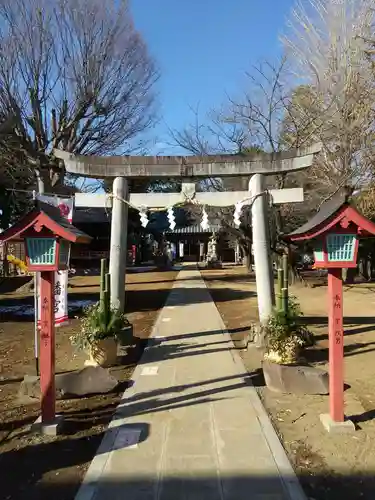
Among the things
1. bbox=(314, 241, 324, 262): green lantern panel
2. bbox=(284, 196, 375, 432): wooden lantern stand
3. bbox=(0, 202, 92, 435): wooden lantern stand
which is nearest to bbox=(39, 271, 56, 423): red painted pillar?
bbox=(0, 202, 92, 435): wooden lantern stand

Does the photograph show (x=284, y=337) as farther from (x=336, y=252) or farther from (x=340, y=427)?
(x=336, y=252)

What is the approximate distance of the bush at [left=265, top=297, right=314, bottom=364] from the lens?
711 centimetres

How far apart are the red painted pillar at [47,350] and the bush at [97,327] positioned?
8.16 feet

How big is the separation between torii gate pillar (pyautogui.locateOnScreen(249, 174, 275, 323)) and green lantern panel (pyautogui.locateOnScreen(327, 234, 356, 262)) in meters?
4.28

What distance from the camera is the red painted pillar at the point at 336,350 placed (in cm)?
507

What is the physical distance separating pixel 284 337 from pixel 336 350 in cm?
209

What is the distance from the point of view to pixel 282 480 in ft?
13.0

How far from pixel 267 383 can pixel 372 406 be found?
1.47m

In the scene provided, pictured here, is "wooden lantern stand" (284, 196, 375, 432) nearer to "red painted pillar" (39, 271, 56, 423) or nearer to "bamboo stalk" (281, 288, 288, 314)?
"bamboo stalk" (281, 288, 288, 314)

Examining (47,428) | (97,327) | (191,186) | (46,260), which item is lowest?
(47,428)

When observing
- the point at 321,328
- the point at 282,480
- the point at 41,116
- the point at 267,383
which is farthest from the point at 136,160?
the point at 41,116

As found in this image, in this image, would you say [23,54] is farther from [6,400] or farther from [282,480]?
[282,480]

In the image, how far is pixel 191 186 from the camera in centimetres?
950

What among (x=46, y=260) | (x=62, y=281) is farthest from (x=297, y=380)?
(x=62, y=281)
